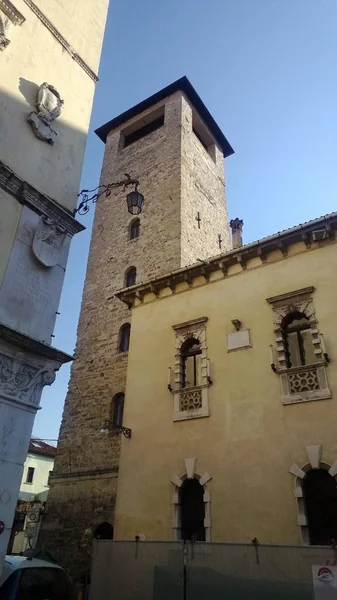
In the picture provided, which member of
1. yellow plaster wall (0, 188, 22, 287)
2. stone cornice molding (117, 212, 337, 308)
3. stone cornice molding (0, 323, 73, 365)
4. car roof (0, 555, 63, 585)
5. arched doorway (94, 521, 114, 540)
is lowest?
car roof (0, 555, 63, 585)

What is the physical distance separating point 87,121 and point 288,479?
817 centimetres

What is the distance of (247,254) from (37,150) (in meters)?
5.83

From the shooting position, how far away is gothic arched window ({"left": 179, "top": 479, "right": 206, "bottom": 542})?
9352 mm

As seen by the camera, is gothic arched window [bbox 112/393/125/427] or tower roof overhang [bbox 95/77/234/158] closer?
gothic arched window [bbox 112/393/125/427]

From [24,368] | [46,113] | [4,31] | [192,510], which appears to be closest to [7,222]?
[24,368]

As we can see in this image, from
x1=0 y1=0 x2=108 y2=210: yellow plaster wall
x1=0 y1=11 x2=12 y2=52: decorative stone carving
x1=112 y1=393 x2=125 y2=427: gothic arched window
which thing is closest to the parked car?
x1=0 y1=0 x2=108 y2=210: yellow plaster wall

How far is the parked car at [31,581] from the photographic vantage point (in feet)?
22.2

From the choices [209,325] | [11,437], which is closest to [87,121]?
[209,325]

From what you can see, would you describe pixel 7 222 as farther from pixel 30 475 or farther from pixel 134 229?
pixel 30 475

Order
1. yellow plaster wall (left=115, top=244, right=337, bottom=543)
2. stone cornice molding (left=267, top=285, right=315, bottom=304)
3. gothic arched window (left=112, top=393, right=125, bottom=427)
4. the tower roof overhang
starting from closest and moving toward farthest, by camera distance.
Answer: yellow plaster wall (left=115, top=244, right=337, bottom=543) → stone cornice molding (left=267, top=285, right=315, bottom=304) → gothic arched window (left=112, top=393, right=125, bottom=427) → the tower roof overhang

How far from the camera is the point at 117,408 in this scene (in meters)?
14.9

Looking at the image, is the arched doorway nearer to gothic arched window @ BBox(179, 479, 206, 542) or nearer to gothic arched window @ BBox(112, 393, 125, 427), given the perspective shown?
gothic arched window @ BBox(112, 393, 125, 427)

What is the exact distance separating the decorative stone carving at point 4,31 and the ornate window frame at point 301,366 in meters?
7.46

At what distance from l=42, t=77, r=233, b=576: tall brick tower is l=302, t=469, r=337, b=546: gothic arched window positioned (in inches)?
182
